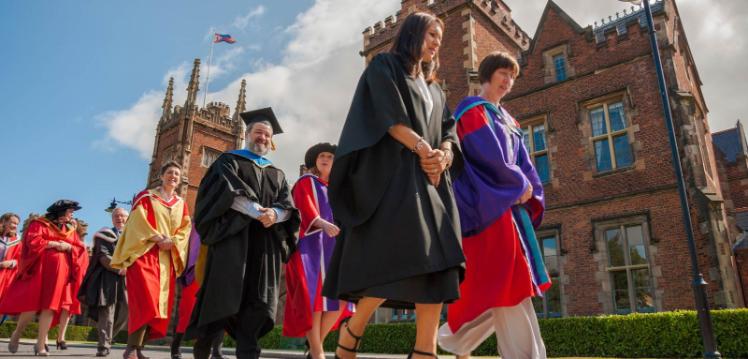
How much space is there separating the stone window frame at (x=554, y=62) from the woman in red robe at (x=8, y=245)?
14.3 metres

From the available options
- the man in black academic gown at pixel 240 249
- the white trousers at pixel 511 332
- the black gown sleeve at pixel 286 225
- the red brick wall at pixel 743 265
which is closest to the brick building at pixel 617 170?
the red brick wall at pixel 743 265

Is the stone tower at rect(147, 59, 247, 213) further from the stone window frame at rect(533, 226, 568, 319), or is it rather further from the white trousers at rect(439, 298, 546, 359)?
the white trousers at rect(439, 298, 546, 359)

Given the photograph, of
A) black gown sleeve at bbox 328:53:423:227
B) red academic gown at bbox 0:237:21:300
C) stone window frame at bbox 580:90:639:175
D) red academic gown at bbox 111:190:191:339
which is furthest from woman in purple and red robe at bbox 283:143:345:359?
stone window frame at bbox 580:90:639:175

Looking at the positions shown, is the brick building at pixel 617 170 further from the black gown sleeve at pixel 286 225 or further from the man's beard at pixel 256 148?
the man's beard at pixel 256 148

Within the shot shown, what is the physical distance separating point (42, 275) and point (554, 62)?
14740 mm

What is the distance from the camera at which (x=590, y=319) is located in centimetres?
1184

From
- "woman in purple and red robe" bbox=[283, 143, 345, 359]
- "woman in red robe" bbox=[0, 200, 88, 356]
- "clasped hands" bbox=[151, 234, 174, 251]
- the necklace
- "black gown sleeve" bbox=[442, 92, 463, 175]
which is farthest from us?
"woman in red robe" bbox=[0, 200, 88, 356]

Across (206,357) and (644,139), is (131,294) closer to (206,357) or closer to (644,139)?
(206,357)

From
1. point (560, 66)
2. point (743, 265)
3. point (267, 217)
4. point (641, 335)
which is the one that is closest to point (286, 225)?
point (267, 217)

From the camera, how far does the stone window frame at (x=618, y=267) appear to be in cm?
1256

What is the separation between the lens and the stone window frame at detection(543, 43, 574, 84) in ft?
51.5

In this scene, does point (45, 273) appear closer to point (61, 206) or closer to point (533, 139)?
point (61, 206)

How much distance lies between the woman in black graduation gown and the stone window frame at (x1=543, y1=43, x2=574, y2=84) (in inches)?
554

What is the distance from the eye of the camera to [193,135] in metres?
45.7
